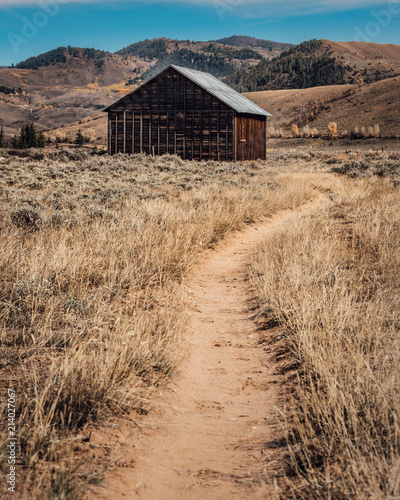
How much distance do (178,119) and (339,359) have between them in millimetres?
27572

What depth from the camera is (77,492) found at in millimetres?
2379

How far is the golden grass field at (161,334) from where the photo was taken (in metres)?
2.63

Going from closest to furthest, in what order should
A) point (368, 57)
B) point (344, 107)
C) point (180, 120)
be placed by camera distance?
point (180, 120) < point (344, 107) < point (368, 57)

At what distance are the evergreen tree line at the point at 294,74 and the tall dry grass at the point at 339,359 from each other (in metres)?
120

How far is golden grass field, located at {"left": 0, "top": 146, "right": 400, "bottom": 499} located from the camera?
2629 mm

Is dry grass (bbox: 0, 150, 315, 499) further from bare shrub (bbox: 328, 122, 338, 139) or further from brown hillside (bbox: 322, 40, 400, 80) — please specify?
brown hillside (bbox: 322, 40, 400, 80)

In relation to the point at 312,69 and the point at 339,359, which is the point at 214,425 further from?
the point at 312,69

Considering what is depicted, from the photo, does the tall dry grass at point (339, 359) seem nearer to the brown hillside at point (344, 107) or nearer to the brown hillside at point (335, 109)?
the brown hillside at point (335, 109)

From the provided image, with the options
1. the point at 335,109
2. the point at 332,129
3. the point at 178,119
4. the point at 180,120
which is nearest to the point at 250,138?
the point at 180,120

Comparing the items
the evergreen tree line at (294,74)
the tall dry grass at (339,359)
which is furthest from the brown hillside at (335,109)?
the tall dry grass at (339,359)

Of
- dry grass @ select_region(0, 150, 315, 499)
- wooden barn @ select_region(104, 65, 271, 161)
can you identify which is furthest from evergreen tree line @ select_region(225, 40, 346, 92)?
dry grass @ select_region(0, 150, 315, 499)

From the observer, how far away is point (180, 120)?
29.4m

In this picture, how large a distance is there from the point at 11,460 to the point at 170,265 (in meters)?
4.28

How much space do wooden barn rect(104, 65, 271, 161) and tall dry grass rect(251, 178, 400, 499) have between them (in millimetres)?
22132
